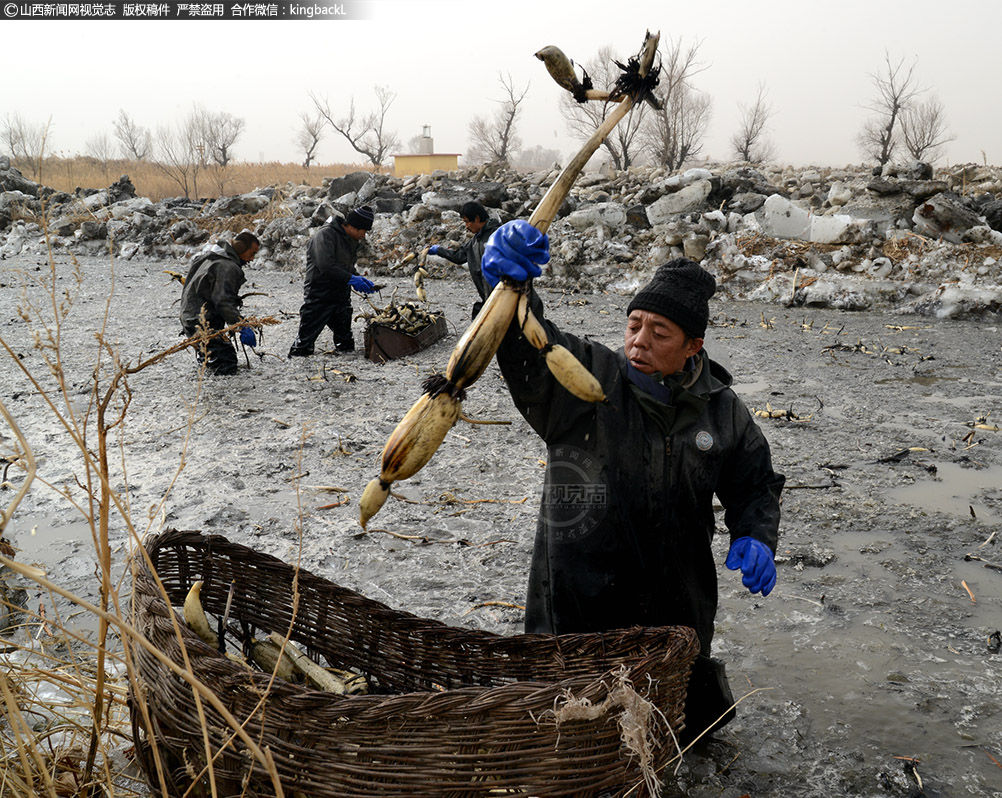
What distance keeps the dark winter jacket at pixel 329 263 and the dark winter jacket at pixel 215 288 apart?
1.01 meters

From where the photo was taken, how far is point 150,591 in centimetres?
180

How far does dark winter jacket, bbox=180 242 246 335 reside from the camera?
7.06 m

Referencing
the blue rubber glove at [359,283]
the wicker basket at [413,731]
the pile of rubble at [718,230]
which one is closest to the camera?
the wicker basket at [413,731]

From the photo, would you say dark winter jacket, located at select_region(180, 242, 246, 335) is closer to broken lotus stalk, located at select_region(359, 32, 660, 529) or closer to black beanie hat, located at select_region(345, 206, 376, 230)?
black beanie hat, located at select_region(345, 206, 376, 230)

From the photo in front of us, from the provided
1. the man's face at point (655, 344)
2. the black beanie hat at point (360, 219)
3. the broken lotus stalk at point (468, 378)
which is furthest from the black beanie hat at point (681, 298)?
the black beanie hat at point (360, 219)

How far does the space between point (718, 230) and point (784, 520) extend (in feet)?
33.2

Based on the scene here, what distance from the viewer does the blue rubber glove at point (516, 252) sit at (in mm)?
1914

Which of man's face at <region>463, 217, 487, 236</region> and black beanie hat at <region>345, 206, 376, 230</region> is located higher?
black beanie hat at <region>345, 206, 376, 230</region>

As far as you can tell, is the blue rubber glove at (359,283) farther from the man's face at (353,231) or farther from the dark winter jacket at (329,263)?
the man's face at (353,231)

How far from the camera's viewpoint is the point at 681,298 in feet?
7.21

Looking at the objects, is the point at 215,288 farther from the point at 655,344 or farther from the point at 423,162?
the point at 423,162

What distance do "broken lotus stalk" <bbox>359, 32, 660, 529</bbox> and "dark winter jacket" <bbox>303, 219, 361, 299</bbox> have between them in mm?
6419

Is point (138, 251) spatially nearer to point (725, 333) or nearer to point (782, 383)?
point (725, 333)

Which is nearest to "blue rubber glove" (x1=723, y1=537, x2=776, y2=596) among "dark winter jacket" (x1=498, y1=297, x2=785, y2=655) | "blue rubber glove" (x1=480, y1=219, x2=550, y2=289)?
"dark winter jacket" (x1=498, y1=297, x2=785, y2=655)
